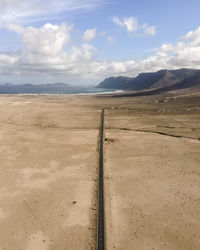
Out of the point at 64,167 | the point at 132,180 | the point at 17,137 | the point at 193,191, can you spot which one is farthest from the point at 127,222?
the point at 17,137

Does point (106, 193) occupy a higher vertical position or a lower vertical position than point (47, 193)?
higher

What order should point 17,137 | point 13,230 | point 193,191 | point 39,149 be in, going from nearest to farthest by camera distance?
point 13,230 → point 193,191 → point 39,149 → point 17,137

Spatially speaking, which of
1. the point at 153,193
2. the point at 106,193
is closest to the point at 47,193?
the point at 106,193

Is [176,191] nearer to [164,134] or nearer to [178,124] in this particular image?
[164,134]

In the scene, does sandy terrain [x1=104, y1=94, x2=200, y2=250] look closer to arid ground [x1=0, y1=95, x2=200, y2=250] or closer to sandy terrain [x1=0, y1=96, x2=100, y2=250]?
arid ground [x1=0, y1=95, x2=200, y2=250]

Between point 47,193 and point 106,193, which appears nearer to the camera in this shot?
point 106,193

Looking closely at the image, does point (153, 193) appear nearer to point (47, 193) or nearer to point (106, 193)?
point (106, 193)

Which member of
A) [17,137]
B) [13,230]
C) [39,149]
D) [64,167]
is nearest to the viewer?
[13,230]

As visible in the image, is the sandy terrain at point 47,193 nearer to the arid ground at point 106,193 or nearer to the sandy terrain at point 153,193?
the arid ground at point 106,193

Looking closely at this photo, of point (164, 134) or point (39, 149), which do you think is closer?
point (39, 149)

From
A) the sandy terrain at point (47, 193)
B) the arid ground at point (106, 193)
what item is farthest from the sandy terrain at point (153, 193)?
the sandy terrain at point (47, 193)

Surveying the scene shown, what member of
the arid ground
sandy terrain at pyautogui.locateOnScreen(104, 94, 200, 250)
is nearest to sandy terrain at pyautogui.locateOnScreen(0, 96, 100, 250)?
the arid ground
